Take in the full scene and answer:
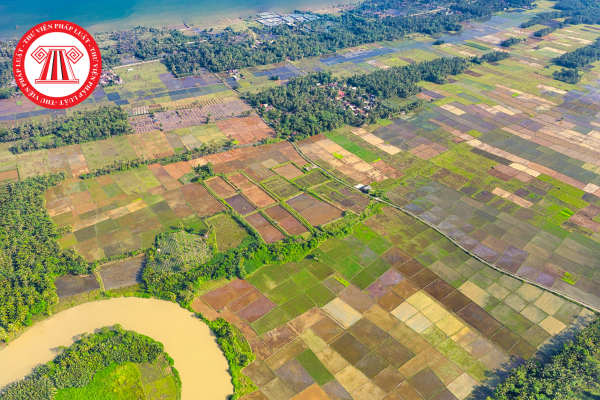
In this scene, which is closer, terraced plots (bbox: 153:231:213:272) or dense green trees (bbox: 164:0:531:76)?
terraced plots (bbox: 153:231:213:272)

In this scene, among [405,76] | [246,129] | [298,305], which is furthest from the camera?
[405,76]

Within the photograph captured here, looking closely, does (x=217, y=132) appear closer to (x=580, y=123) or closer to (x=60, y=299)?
(x=60, y=299)

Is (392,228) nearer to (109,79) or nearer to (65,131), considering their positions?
(65,131)

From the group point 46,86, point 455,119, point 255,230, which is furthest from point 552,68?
point 46,86

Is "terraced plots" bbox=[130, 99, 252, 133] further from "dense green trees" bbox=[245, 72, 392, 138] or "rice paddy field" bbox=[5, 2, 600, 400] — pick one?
"dense green trees" bbox=[245, 72, 392, 138]

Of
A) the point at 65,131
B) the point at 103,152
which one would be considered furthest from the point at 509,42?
the point at 65,131

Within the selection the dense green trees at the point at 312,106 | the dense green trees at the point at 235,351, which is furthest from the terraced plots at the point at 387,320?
the dense green trees at the point at 312,106

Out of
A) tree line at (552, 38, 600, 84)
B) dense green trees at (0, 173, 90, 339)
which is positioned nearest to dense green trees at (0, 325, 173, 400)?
dense green trees at (0, 173, 90, 339)
